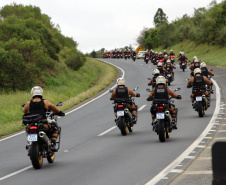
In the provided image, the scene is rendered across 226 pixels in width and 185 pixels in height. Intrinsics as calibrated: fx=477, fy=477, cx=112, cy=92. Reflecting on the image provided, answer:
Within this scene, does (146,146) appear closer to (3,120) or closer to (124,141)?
(124,141)

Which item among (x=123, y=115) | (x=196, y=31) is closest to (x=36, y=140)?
(x=123, y=115)

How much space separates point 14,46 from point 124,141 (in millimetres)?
28010

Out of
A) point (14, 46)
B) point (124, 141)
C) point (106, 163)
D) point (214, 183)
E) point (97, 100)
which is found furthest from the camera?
point (14, 46)

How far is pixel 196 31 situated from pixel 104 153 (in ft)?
201

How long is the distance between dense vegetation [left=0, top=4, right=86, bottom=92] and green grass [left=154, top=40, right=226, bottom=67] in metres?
15.1

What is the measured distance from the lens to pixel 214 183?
7.29 feet

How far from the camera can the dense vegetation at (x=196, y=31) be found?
65.1m

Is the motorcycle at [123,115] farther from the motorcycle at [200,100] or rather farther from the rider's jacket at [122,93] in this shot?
the motorcycle at [200,100]

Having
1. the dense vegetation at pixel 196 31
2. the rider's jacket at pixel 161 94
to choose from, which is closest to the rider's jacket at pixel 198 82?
the rider's jacket at pixel 161 94

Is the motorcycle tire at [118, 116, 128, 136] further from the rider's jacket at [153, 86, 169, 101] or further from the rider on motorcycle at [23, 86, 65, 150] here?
the rider on motorcycle at [23, 86, 65, 150]

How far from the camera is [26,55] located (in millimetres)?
39844

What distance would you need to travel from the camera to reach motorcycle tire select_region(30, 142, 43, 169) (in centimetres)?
922

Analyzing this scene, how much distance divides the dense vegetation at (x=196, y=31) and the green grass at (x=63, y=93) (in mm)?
17151

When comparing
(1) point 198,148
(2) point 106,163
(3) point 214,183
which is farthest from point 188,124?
(3) point 214,183
